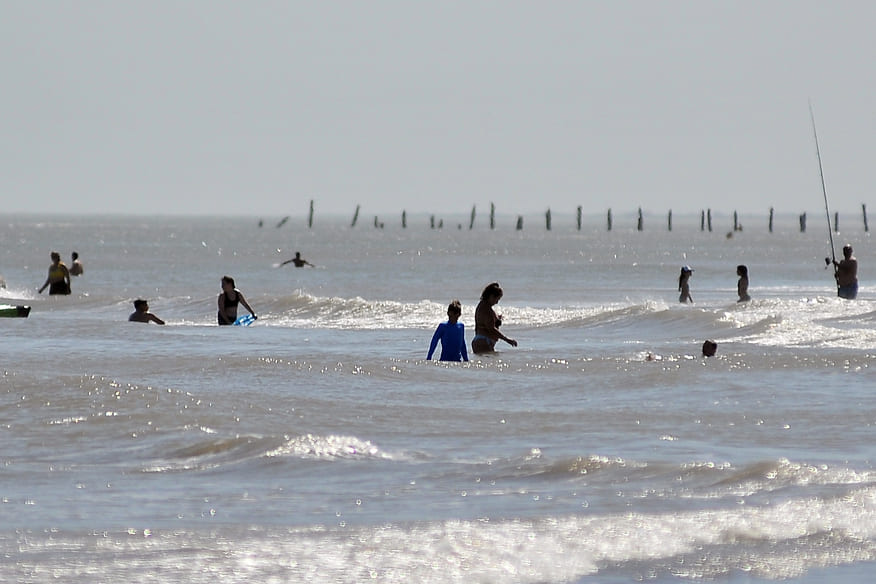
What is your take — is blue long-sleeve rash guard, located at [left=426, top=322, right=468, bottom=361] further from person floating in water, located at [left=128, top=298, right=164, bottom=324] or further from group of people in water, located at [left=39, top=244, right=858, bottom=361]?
person floating in water, located at [left=128, top=298, right=164, bottom=324]

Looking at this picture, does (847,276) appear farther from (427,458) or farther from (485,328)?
(427,458)

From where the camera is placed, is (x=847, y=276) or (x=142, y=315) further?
(x=847, y=276)

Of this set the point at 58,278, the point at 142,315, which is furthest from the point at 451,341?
the point at 58,278

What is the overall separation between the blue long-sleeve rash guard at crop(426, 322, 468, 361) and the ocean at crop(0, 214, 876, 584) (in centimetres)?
18

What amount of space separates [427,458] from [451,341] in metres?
5.37

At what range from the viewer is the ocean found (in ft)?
23.5

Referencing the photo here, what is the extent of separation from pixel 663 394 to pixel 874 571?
23.3 ft

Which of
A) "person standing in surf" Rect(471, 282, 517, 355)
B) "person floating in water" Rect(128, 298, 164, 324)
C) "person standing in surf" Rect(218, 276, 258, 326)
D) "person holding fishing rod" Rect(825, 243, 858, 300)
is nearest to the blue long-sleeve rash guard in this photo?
"person standing in surf" Rect(471, 282, 517, 355)

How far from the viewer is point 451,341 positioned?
15352 millimetres

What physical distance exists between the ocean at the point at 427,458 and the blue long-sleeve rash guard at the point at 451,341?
180 millimetres

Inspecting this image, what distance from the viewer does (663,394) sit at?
13953mm

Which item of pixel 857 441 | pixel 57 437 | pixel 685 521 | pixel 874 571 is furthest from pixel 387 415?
pixel 874 571

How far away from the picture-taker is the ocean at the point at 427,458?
23.5 feet

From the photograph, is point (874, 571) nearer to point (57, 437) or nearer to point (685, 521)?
point (685, 521)
